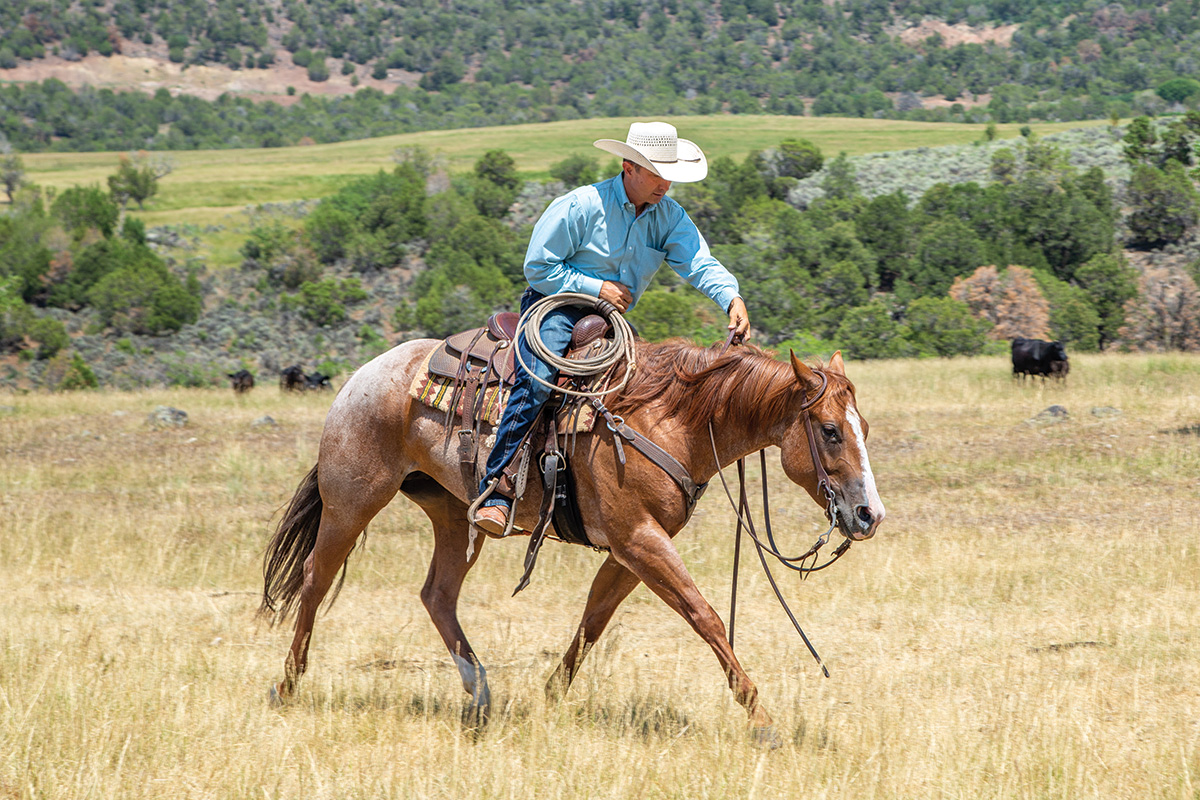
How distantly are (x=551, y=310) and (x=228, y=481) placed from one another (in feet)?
26.7

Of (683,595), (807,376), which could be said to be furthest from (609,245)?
(683,595)

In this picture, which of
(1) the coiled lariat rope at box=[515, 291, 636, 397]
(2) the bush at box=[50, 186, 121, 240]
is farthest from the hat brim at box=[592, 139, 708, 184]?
(2) the bush at box=[50, 186, 121, 240]

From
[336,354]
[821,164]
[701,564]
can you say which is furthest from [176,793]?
[821,164]

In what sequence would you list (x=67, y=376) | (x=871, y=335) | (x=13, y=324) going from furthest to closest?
(x=13, y=324) < (x=871, y=335) < (x=67, y=376)

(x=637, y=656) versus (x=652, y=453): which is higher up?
(x=652, y=453)

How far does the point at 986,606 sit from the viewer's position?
25.5ft

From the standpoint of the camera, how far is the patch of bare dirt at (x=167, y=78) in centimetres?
18188

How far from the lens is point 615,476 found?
541 centimetres

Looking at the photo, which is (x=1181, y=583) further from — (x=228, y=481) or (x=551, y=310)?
(x=228, y=481)

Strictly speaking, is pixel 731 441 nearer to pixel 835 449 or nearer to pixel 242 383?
pixel 835 449

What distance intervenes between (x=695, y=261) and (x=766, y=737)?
8.13 ft

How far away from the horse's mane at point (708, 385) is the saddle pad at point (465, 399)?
17 centimetres

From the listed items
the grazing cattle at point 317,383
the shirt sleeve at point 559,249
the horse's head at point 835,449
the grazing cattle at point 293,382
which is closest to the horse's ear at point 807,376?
the horse's head at point 835,449

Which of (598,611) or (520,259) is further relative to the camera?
(520,259)
